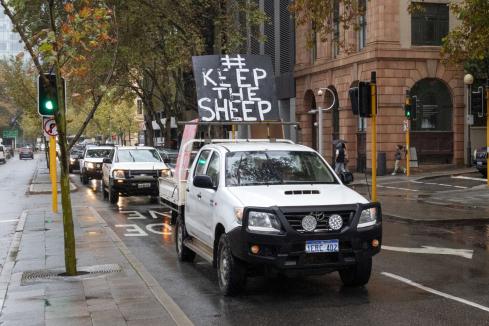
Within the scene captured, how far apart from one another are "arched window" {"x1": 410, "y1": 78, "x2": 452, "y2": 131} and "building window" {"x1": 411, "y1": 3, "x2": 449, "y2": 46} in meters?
1.98

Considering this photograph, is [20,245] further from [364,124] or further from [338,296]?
[364,124]

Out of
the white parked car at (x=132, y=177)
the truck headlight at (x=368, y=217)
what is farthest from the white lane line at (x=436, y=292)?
the white parked car at (x=132, y=177)

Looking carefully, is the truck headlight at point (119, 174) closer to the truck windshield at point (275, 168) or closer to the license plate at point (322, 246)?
the truck windshield at point (275, 168)

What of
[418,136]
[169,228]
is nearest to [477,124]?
[418,136]

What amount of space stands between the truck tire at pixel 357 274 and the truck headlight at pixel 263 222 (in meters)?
1.16

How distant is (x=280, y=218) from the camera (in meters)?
7.24

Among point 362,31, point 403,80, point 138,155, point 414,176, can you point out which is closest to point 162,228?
point 138,155

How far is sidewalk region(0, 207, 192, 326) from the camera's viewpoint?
6.69 meters

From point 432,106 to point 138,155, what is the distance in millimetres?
17339

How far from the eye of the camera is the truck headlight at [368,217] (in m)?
7.62

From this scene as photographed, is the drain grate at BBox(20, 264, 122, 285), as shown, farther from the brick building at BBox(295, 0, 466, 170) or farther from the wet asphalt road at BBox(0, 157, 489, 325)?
the brick building at BBox(295, 0, 466, 170)

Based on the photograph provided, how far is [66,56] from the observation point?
8.55 meters

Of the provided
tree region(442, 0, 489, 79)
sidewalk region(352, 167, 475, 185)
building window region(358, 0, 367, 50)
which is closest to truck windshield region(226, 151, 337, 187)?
tree region(442, 0, 489, 79)

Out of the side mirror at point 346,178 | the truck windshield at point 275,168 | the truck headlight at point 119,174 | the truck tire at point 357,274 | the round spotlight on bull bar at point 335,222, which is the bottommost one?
the truck tire at point 357,274
